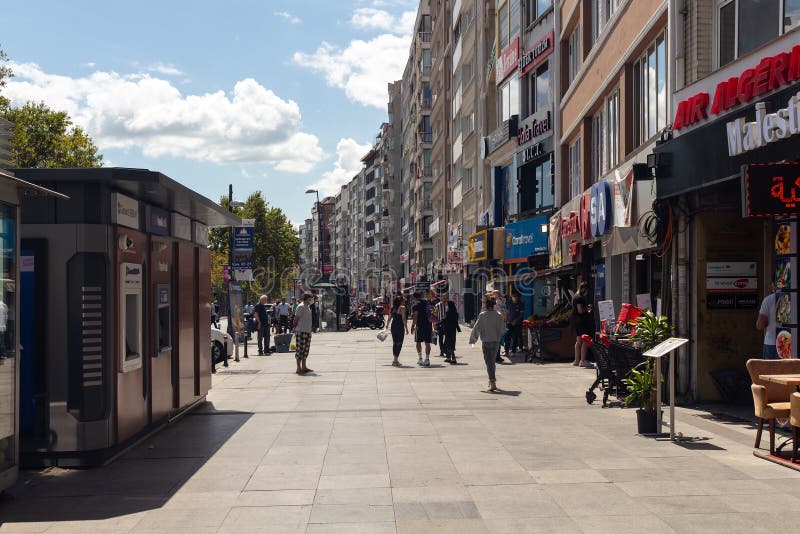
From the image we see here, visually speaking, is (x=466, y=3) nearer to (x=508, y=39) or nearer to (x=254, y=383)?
(x=508, y=39)

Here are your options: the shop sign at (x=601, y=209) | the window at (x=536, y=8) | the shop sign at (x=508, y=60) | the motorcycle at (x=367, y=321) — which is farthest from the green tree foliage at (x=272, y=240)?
the shop sign at (x=601, y=209)

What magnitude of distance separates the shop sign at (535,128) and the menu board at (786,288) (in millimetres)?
20254

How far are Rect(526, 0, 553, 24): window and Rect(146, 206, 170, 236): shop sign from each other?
2145 centimetres

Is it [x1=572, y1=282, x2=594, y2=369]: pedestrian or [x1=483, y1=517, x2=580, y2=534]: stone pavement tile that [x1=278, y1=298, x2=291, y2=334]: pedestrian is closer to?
[x1=572, y1=282, x2=594, y2=369]: pedestrian

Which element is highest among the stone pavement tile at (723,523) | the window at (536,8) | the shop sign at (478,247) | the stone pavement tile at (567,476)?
the window at (536,8)

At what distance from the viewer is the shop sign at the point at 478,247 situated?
40.0 meters

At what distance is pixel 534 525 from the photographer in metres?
6.83

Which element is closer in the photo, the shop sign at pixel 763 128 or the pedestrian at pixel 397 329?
the shop sign at pixel 763 128

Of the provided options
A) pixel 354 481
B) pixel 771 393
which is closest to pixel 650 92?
pixel 771 393

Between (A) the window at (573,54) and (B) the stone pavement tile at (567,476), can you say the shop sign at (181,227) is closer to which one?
(B) the stone pavement tile at (567,476)

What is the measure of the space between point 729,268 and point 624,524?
26.9ft

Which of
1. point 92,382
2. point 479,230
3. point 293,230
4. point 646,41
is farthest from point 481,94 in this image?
point 293,230

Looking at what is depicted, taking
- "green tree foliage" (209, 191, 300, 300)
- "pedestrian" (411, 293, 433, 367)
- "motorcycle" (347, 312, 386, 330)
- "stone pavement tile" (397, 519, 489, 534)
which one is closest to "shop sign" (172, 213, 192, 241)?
"stone pavement tile" (397, 519, 489, 534)

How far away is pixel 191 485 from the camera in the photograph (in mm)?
8547
